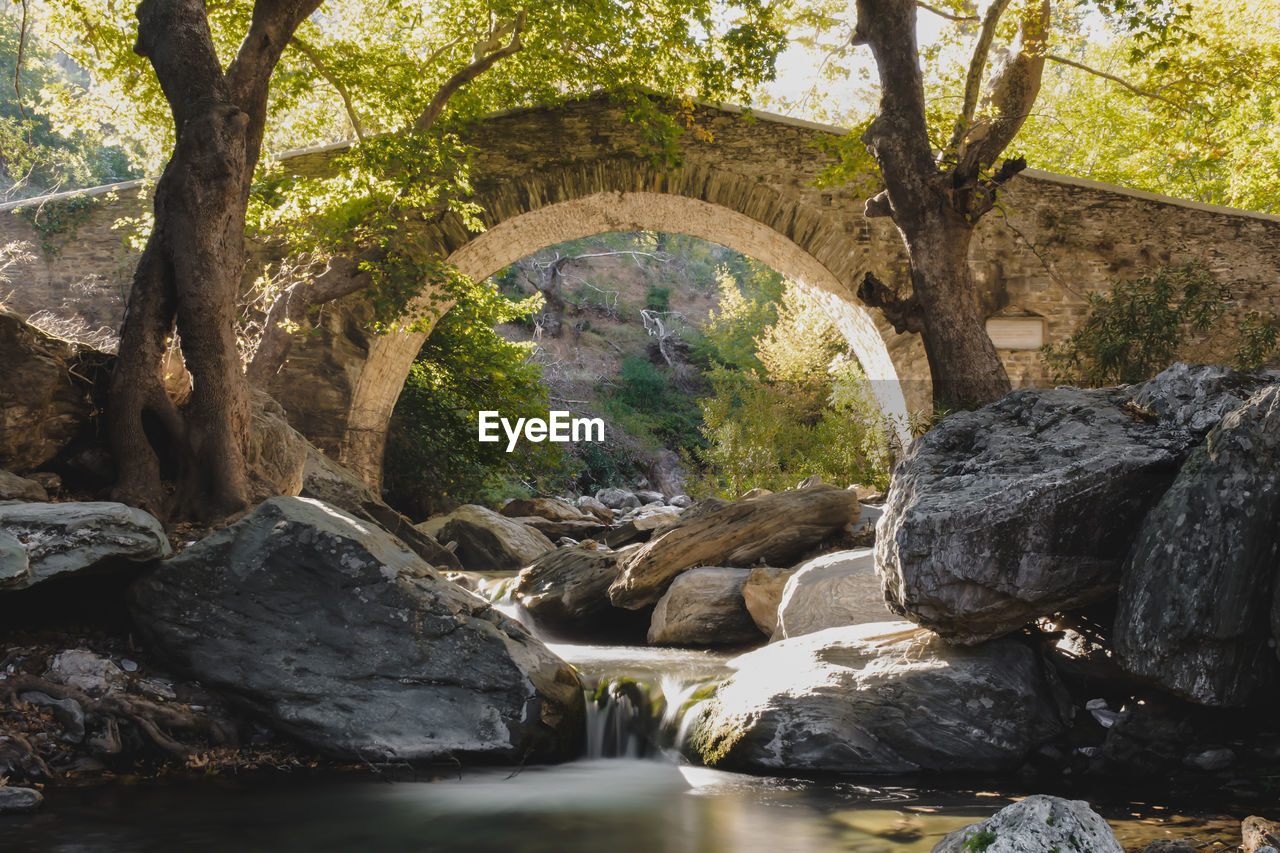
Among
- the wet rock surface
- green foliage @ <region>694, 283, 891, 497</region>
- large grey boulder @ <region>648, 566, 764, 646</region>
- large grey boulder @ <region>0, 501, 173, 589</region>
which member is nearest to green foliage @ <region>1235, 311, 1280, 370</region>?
green foliage @ <region>694, 283, 891, 497</region>

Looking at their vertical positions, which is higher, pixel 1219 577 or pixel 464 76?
pixel 464 76

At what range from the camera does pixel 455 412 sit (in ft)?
44.7

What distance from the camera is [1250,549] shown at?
3512 millimetres

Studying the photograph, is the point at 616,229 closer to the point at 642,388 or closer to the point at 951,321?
the point at 951,321

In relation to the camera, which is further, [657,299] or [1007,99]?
[657,299]

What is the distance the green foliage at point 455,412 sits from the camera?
13.2 metres

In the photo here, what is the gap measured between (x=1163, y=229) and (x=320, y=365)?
9878 mm

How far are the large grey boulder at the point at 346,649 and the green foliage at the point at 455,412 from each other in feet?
27.9

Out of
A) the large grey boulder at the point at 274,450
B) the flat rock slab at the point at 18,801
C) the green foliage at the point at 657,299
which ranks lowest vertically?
the flat rock slab at the point at 18,801

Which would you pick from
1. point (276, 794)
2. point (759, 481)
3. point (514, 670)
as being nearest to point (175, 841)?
point (276, 794)

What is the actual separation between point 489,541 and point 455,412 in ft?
11.2

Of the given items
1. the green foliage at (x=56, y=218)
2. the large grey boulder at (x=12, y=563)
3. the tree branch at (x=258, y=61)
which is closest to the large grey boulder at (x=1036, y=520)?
the large grey boulder at (x=12, y=563)

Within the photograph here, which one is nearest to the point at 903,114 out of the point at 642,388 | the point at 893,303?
the point at 893,303

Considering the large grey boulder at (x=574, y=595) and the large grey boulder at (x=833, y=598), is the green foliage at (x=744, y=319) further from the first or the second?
the large grey boulder at (x=833, y=598)
